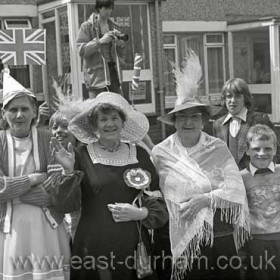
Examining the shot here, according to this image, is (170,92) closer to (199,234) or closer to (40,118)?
(40,118)

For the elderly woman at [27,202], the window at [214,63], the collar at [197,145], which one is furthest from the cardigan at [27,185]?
the window at [214,63]

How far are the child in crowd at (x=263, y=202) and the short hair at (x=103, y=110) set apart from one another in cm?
98

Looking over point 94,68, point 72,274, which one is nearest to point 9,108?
point 72,274

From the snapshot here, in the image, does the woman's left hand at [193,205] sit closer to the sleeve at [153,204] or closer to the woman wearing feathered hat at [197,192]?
the woman wearing feathered hat at [197,192]

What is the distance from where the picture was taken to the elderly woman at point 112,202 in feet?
11.9

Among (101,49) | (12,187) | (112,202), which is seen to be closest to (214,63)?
(101,49)

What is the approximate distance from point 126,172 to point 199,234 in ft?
2.28

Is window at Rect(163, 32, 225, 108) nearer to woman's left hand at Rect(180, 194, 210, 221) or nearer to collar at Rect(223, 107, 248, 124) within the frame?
collar at Rect(223, 107, 248, 124)

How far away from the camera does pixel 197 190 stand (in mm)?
3934

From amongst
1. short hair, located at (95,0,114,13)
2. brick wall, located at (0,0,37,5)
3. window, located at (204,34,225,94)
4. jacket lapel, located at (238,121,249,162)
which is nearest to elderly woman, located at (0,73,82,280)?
jacket lapel, located at (238,121,249,162)

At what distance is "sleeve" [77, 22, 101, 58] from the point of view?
6.71 m

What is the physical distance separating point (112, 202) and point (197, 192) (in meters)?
0.64

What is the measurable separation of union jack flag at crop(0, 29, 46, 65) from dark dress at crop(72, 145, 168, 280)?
3.54 metres

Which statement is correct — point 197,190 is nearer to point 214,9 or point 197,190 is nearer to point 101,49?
point 101,49
